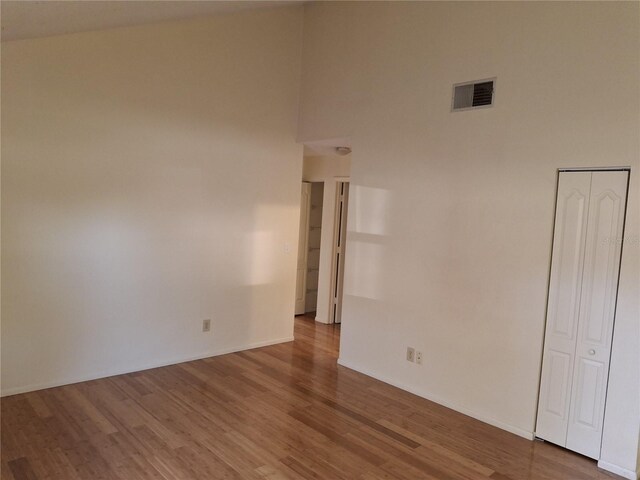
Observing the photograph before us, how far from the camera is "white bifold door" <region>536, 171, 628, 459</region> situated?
299 cm

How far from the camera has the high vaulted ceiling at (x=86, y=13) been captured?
239cm

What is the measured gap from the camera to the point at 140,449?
292 cm

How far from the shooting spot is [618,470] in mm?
2934

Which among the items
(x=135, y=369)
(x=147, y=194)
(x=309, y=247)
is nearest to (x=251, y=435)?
(x=135, y=369)

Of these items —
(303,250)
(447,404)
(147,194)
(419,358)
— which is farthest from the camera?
(303,250)

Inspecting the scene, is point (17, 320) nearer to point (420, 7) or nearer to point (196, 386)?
point (196, 386)

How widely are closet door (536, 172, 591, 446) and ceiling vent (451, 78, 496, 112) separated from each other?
2.97ft

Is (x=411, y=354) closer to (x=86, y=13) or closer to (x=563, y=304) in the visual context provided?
(x=563, y=304)

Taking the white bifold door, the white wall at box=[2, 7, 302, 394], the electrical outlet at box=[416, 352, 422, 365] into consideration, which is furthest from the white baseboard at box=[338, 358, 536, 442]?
the white wall at box=[2, 7, 302, 394]

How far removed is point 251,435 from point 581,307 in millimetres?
2515

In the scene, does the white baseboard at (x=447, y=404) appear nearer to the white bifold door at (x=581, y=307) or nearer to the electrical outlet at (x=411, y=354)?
the white bifold door at (x=581, y=307)

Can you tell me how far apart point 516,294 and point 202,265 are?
9.91ft

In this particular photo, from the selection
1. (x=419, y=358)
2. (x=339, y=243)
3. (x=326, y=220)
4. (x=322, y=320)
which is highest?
(x=326, y=220)

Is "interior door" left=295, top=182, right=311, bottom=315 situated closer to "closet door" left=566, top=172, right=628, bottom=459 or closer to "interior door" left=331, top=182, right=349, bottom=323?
"interior door" left=331, top=182, right=349, bottom=323
